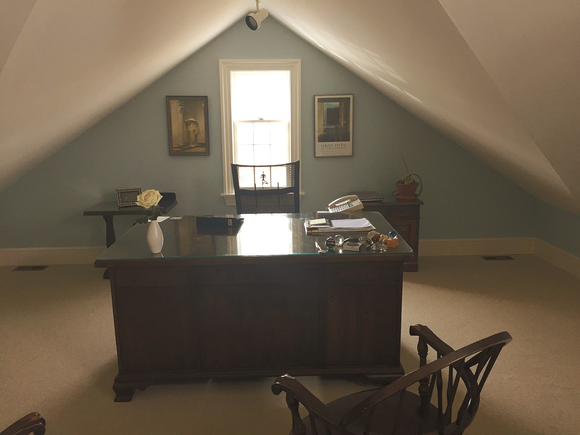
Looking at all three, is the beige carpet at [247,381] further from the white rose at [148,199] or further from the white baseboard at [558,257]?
the white rose at [148,199]

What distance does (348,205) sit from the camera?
11.0 ft

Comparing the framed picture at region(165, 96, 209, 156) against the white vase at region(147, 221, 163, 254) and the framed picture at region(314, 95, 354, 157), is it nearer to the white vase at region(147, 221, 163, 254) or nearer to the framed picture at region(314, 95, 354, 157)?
the framed picture at region(314, 95, 354, 157)

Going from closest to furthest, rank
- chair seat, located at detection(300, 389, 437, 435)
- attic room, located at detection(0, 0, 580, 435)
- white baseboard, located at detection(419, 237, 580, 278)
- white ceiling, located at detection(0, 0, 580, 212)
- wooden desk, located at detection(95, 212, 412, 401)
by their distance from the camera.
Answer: chair seat, located at detection(300, 389, 437, 435), white ceiling, located at detection(0, 0, 580, 212), attic room, located at detection(0, 0, 580, 435), wooden desk, located at detection(95, 212, 412, 401), white baseboard, located at detection(419, 237, 580, 278)

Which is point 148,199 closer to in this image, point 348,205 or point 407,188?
point 348,205

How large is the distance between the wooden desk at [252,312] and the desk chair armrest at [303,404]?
1000 mm

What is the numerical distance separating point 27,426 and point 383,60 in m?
2.97

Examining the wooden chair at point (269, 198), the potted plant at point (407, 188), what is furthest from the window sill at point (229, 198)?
the wooden chair at point (269, 198)

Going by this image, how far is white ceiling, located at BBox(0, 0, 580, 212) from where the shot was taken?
1848 millimetres

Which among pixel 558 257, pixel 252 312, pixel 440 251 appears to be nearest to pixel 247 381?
pixel 252 312

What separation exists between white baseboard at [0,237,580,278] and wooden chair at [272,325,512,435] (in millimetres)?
3500

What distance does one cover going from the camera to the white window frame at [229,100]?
474cm

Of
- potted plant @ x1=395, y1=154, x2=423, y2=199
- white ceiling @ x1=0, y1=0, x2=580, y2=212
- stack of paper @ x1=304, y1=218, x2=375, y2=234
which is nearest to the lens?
white ceiling @ x1=0, y1=0, x2=580, y2=212

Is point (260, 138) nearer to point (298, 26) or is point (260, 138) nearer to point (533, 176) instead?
point (298, 26)

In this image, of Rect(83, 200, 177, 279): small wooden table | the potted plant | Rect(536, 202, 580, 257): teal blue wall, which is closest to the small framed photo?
Rect(83, 200, 177, 279): small wooden table
